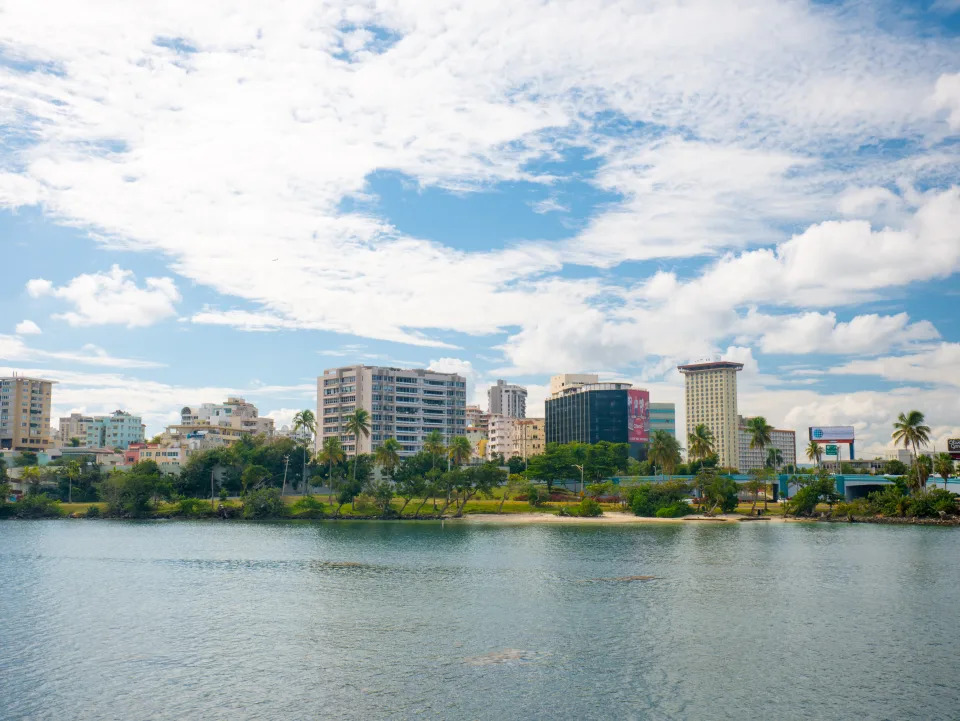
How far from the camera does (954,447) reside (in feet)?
561

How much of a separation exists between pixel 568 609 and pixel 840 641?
19.6m

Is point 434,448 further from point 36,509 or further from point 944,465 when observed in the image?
point 944,465


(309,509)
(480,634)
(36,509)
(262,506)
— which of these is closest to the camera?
(480,634)

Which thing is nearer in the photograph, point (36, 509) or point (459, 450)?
point (36, 509)

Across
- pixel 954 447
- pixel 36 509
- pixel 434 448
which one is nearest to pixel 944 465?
pixel 954 447

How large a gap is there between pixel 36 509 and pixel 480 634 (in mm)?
151469

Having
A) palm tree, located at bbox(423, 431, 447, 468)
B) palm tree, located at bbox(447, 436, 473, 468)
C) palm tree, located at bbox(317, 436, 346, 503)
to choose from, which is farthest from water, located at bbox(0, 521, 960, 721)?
palm tree, located at bbox(447, 436, 473, 468)

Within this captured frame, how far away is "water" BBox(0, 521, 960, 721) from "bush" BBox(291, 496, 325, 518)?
2457 inches

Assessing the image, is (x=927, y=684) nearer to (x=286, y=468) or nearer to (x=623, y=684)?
(x=623, y=684)

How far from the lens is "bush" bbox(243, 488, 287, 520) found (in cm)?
Result: 16775

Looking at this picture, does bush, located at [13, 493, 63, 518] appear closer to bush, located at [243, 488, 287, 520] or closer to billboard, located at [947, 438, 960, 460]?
bush, located at [243, 488, 287, 520]

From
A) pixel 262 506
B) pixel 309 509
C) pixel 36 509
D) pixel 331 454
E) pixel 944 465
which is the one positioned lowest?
pixel 36 509

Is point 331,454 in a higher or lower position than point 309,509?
higher

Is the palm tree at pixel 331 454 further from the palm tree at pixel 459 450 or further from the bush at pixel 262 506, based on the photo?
the palm tree at pixel 459 450
